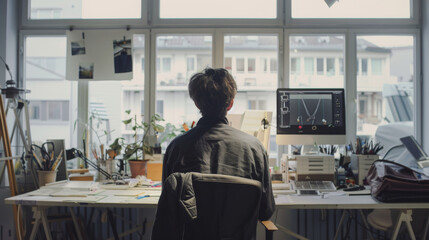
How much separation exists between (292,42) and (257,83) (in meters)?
0.48

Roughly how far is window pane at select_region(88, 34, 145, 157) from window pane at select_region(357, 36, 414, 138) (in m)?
1.91

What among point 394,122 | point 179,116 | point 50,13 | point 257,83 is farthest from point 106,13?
point 394,122

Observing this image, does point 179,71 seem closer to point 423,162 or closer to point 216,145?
point 216,145

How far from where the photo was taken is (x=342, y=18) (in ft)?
10.6

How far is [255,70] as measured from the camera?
10.6 feet

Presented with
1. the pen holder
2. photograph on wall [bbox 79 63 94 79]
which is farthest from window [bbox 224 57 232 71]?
the pen holder

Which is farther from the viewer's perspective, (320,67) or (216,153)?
(320,67)

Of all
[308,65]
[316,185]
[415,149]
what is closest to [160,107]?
[308,65]

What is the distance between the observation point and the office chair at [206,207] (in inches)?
54.7

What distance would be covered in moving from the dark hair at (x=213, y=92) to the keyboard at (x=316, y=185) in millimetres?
1116

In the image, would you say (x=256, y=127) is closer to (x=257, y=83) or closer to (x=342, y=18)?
(x=257, y=83)

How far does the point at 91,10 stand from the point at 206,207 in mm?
2520

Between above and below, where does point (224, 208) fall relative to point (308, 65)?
below

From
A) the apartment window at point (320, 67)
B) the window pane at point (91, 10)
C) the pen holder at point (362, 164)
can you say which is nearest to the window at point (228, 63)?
the apartment window at point (320, 67)
